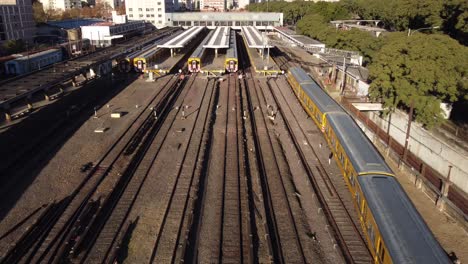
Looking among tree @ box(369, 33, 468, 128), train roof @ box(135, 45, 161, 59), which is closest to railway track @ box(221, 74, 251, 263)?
tree @ box(369, 33, 468, 128)

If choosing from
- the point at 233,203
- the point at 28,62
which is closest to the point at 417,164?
the point at 233,203

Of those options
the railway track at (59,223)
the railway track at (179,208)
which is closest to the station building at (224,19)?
the railway track at (179,208)

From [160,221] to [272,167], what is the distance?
8826mm

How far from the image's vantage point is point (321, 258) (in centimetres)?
1630

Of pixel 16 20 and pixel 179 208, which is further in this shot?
pixel 16 20

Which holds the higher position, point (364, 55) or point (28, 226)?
point (364, 55)

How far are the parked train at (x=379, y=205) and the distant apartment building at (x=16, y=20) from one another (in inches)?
2687

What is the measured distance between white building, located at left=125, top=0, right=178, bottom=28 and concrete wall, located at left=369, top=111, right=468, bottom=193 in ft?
340

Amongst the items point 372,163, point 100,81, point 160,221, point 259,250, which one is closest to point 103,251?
point 160,221

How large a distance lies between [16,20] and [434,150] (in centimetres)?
7721

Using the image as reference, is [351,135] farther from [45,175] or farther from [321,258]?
[45,175]

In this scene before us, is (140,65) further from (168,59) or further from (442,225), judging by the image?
(442,225)

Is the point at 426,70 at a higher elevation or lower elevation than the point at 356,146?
higher

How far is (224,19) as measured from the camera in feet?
398
